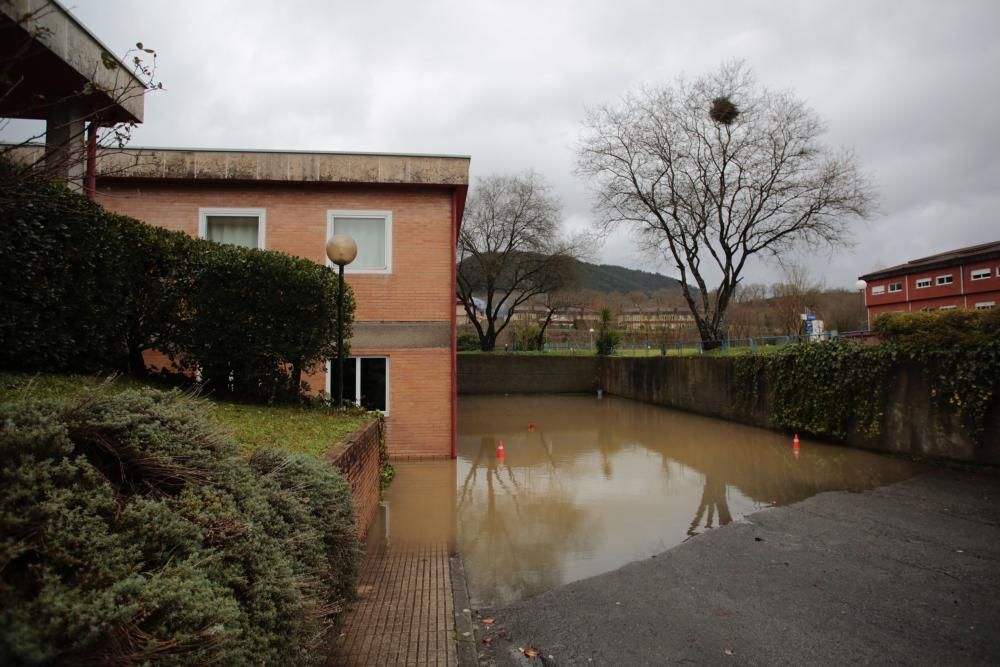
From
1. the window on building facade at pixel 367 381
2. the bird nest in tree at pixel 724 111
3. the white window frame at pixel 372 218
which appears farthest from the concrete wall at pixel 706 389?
the white window frame at pixel 372 218

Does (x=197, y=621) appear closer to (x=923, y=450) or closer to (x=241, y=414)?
(x=241, y=414)

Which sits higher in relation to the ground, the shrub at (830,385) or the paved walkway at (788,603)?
the shrub at (830,385)

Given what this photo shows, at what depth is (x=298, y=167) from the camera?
37.2ft

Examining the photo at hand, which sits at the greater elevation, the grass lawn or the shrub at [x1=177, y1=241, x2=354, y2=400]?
the shrub at [x1=177, y1=241, x2=354, y2=400]

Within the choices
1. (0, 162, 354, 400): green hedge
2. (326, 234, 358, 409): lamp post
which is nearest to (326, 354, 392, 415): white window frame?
(0, 162, 354, 400): green hedge

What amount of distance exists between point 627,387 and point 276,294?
84.0 ft

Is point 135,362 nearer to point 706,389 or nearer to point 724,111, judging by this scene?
point 706,389

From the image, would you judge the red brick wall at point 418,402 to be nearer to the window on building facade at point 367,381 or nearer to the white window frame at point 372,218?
the window on building facade at point 367,381

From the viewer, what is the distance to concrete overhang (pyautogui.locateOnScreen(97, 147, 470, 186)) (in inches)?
434

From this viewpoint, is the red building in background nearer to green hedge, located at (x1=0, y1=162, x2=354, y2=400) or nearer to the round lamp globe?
the round lamp globe

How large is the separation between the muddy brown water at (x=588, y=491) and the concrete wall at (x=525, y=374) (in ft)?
54.4

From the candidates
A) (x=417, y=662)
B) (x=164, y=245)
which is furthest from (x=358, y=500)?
(x=164, y=245)

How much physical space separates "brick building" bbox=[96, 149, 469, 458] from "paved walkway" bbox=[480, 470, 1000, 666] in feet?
20.9

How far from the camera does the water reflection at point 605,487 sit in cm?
650
